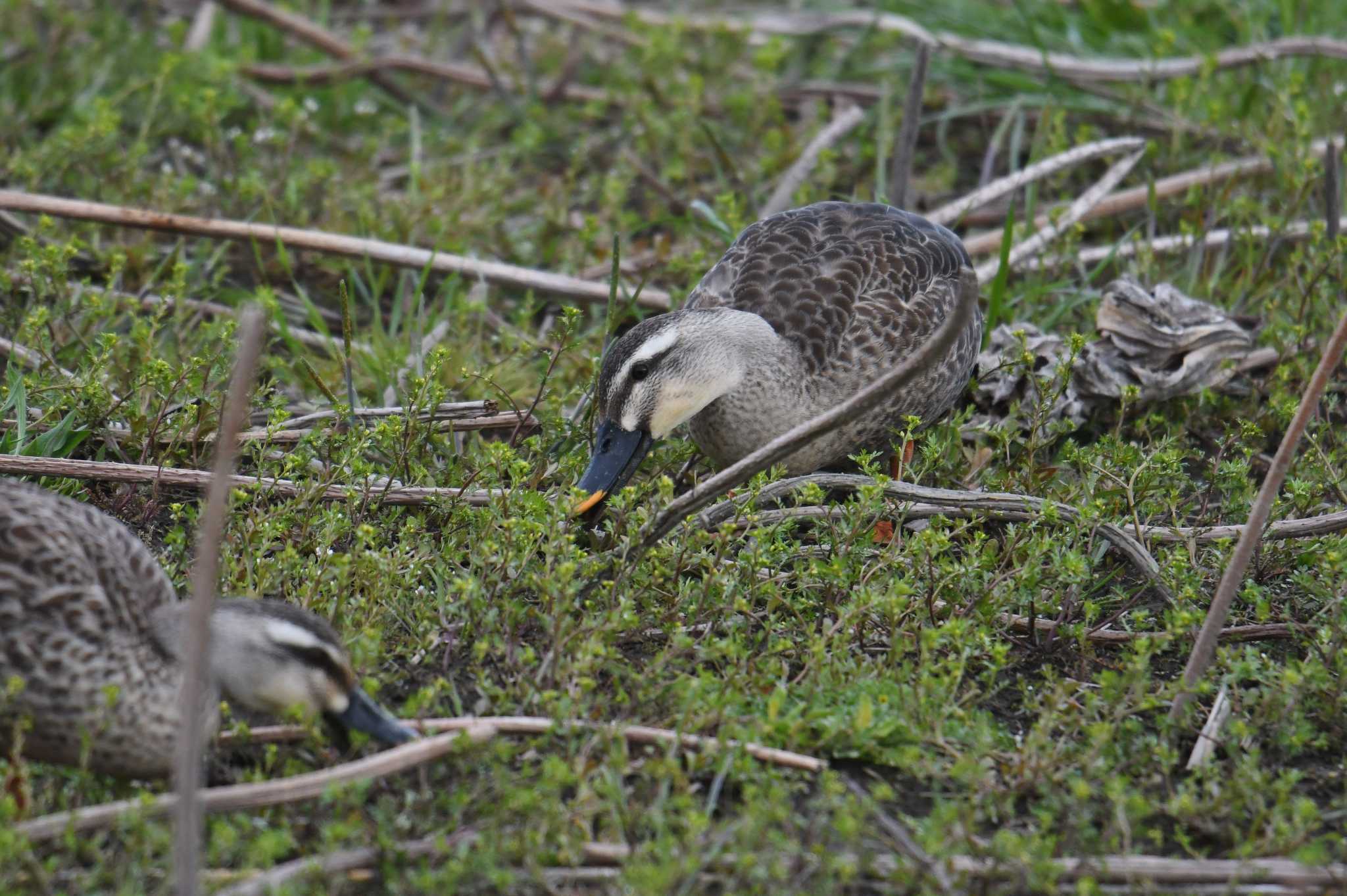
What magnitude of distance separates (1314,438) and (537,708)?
260 cm

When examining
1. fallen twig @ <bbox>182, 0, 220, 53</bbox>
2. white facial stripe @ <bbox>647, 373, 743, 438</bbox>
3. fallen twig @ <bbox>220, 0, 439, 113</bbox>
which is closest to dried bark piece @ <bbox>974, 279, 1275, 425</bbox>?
white facial stripe @ <bbox>647, 373, 743, 438</bbox>

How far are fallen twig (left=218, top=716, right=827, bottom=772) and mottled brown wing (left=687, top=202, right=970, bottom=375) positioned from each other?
5.65ft

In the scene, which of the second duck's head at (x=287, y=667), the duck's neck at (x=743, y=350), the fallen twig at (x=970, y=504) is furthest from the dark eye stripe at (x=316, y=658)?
the duck's neck at (x=743, y=350)

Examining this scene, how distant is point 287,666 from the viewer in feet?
10.8

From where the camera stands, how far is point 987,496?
14.6 ft

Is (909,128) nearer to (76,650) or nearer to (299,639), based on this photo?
(299,639)

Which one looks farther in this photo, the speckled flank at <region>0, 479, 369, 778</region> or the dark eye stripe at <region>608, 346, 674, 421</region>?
the dark eye stripe at <region>608, 346, 674, 421</region>

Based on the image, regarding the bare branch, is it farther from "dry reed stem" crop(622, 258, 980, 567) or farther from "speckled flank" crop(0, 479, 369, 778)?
"speckled flank" crop(0, 479, 369, 778)

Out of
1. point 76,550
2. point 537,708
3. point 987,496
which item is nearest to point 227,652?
point 76,550

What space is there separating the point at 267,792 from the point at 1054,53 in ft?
19.2

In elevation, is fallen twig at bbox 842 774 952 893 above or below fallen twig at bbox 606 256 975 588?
below

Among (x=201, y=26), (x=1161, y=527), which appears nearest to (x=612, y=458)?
(x=1161, y=527)

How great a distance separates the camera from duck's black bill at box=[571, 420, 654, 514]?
451 cm

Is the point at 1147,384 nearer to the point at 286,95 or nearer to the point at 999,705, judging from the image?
the point at 999,705
